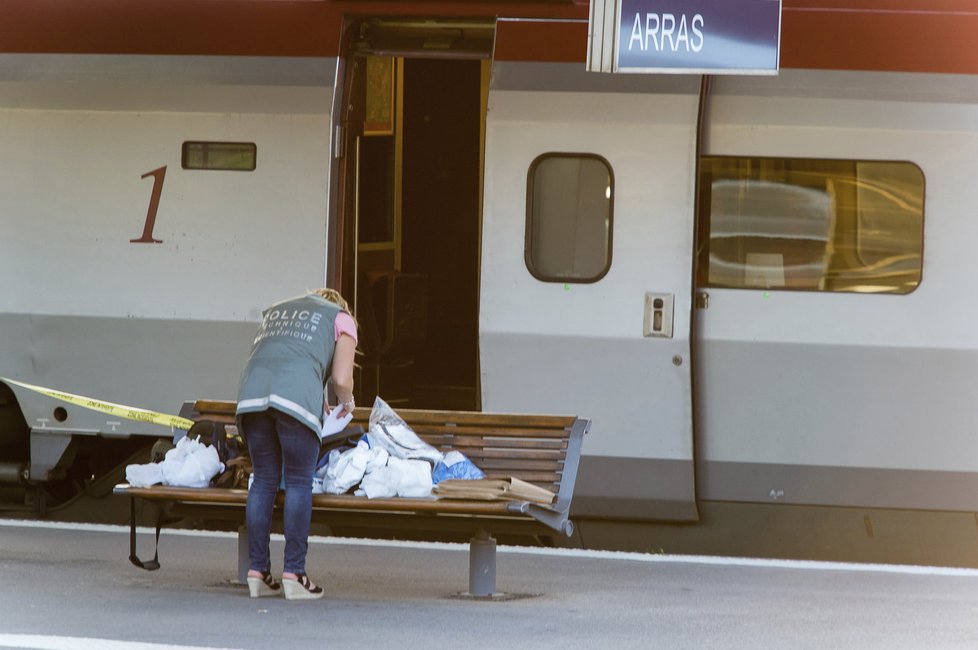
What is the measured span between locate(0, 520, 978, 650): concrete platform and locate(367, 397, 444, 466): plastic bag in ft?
2.18

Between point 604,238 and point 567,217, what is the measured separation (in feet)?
0.78

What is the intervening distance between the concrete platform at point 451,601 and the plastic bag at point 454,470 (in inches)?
22.3

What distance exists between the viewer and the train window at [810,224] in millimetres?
→ 8320

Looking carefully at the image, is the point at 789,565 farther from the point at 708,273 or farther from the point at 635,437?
the point at 708,273

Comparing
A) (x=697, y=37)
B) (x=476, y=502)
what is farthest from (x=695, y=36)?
(x=476, y=502)

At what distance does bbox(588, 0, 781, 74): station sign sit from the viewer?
7.41 m

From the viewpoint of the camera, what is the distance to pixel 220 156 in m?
8.95

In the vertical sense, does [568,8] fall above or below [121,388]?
above

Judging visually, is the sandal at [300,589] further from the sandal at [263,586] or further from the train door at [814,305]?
the train door at [814,305]

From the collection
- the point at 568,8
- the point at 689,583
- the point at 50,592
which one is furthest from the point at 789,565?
the point at 50,592

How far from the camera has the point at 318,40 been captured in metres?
8.72

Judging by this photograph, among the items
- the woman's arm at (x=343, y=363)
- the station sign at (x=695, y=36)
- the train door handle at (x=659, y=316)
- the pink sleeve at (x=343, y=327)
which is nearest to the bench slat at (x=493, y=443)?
the woman's arm at (x=343, y=363)

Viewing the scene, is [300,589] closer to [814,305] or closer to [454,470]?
[454,470]

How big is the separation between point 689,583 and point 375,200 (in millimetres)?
4415
